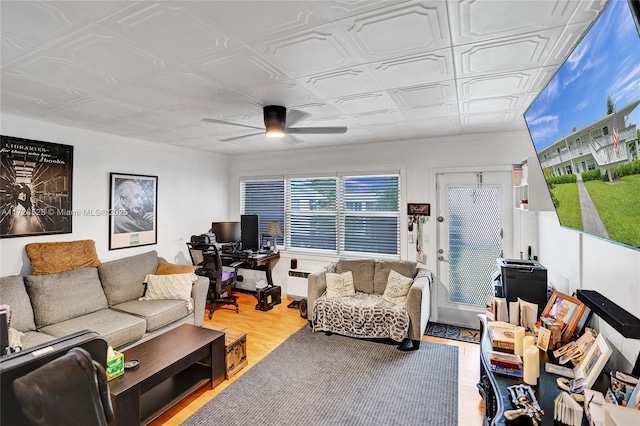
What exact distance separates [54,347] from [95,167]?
3798 mm

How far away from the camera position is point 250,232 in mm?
5203

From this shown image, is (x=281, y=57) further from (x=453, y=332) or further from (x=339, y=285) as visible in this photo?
(x=453, y=332)

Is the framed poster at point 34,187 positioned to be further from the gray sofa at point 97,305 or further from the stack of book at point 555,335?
the stack of book at point 555,335

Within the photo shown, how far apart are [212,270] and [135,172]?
1.70m

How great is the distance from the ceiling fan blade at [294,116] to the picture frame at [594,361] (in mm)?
2645

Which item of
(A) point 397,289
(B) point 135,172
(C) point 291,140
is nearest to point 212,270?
(B) point 135,172

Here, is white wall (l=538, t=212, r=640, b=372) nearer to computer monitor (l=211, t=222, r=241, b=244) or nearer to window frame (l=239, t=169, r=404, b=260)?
window frame (l=239, t=169, r=404, b=260)

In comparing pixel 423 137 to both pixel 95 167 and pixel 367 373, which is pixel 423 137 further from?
pixel 95 167

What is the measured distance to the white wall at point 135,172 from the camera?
126 inches

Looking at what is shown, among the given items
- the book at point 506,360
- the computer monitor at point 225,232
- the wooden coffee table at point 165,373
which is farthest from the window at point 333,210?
the book at point 506,360

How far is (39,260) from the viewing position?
314cm

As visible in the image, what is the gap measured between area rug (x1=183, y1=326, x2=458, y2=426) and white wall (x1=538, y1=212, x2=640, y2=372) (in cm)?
125

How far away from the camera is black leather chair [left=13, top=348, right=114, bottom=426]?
61cm

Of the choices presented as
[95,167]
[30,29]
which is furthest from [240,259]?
[30,29]
